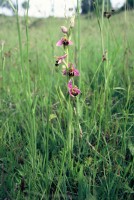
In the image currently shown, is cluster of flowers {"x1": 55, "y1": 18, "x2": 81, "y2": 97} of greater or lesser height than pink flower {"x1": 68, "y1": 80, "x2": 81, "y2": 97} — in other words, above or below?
above

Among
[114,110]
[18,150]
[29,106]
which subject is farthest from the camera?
[114,110]

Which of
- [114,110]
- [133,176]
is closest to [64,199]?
[133,176]

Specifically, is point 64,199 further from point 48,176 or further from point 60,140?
point 60,140

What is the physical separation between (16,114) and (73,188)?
2.37 ft

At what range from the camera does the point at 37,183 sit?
1068 millimetres

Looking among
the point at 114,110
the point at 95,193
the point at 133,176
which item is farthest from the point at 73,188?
the point at 114,110

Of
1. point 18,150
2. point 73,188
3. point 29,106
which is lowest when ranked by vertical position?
point 73,188

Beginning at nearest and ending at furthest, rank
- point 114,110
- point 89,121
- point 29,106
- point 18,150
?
point 29,106 → point 18,150 → point 89,121 → point 114,110

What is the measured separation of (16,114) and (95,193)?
833mm

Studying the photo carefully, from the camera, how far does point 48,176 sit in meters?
1.06

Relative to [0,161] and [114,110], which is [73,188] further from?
[114,110]

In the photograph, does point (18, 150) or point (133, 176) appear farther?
point (18, 150)

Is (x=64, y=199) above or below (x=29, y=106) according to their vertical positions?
below

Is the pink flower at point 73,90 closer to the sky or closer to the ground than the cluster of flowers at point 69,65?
closer to the ground
